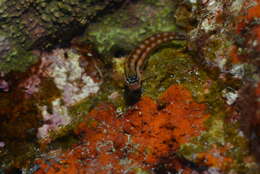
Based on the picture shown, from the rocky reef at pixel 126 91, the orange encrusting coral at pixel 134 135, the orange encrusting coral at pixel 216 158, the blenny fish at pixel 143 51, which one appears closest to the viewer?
the orange encrusting coral at pixel 216 158

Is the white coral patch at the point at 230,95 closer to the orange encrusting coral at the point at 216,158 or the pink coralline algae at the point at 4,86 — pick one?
the orange encrusting coral at the point at 216,158

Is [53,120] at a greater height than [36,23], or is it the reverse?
[36,23]

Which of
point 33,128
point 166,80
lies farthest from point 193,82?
point 33,128

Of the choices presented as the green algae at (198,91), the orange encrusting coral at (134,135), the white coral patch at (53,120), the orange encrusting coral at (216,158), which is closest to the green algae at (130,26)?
the green algae at (198,91)

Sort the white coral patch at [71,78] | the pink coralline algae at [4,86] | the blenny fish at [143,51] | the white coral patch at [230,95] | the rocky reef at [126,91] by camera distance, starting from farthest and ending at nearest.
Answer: the white coral patch at [71,78] → the pink coralline algae at [4,86] → the blenny fish at [143,51] → the white coral patch at [230,95] → the rocky reef at [126,91]

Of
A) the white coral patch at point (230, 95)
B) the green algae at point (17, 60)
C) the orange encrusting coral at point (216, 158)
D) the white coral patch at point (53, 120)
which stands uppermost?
→ the green algae at point (17, 60)

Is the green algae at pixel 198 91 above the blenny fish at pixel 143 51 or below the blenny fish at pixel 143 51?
below

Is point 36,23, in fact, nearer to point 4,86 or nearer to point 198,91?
point 4,86

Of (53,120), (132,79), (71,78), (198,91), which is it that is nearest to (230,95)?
(198,91)
